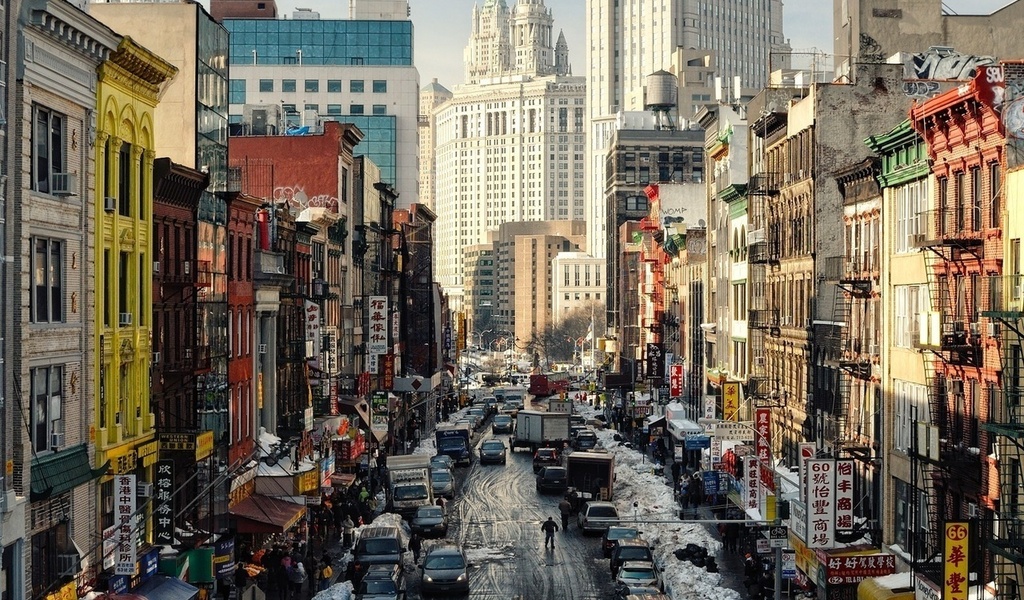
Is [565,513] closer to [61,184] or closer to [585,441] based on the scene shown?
[585,441]

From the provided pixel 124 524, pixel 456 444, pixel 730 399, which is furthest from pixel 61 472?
pixel 456 444

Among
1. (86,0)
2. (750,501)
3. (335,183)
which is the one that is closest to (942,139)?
(750,501)

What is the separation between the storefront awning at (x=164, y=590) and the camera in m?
39.0

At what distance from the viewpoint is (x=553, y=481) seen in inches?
3130

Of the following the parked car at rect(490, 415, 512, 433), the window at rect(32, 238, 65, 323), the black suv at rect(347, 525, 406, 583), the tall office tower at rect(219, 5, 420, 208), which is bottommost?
the parked car at rect(490, 415, 512, 433)

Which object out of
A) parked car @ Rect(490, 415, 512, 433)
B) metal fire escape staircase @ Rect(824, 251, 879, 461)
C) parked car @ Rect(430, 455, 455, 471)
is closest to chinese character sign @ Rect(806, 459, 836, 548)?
metal fire escape staircase @ Rect(824, 251, 879, 461)

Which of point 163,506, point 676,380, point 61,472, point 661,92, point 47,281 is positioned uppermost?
point 661,92

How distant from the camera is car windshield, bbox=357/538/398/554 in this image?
178ft

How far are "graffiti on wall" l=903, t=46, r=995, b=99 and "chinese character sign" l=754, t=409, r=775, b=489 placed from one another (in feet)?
46.1

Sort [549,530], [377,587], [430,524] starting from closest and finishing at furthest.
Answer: [377,587] < [549,530] < [430,524]

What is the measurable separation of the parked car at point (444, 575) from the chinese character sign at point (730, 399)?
22.2 meters

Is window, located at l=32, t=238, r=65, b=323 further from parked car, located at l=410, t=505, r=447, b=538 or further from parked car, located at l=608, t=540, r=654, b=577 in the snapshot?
parked car, located at l=410, t=505, r=447, b=538

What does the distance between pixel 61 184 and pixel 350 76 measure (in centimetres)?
12888

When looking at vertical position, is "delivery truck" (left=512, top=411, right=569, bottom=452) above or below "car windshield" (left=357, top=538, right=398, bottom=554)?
above
